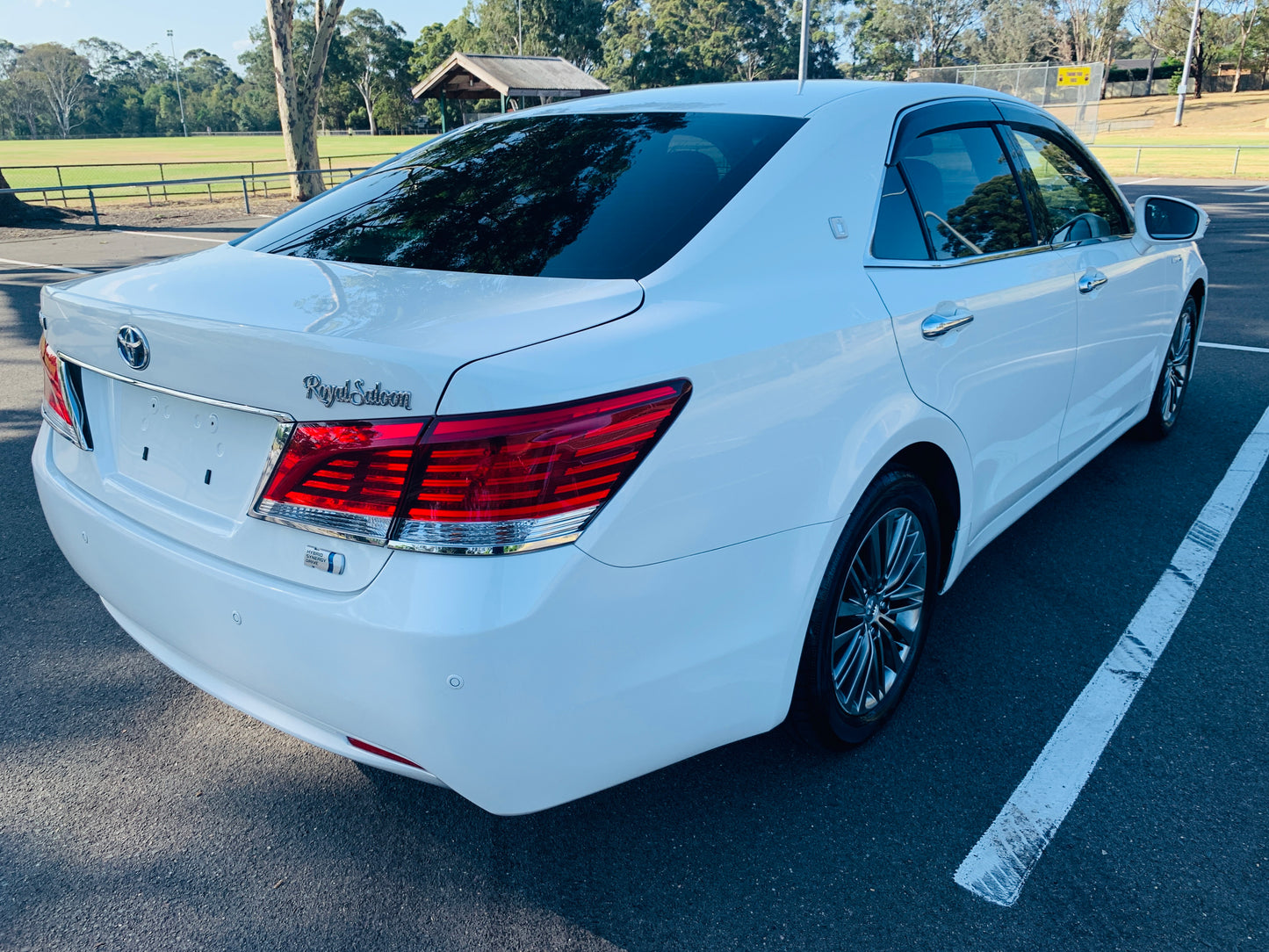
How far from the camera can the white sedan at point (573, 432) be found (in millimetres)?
1644

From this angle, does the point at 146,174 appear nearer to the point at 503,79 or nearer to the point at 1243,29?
the point at 503,79

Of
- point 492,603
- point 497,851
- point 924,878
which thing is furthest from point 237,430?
point 924,878

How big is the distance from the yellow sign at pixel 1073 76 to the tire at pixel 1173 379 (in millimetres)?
27395

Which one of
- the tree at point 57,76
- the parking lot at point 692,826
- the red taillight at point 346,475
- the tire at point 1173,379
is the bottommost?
the parking lot at point 692,826

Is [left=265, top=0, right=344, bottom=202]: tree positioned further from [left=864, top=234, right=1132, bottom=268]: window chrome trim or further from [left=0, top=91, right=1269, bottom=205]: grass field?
[left=864, top=234, right=1132, bottom=268]: window chrome trim

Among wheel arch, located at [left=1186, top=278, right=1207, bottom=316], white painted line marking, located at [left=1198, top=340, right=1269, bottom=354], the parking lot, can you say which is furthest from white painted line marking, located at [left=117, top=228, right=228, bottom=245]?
wheel arch, located at [left=1186, top=278, right=1207, bottom=316]

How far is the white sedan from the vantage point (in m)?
1.64

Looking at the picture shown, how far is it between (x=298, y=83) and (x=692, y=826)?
22.4 meters

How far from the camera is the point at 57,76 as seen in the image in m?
106

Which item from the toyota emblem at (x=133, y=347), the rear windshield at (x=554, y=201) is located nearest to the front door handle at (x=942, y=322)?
the rear windshield at (x=554, y=201)

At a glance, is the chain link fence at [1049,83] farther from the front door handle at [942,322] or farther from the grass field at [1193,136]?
the front door handle at [942,322]

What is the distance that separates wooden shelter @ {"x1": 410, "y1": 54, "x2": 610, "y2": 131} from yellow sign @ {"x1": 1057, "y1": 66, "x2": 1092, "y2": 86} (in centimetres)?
1484

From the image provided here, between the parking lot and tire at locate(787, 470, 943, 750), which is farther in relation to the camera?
tire at locate(787, 470, 943, 750)

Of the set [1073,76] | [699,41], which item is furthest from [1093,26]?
[1073,76]
